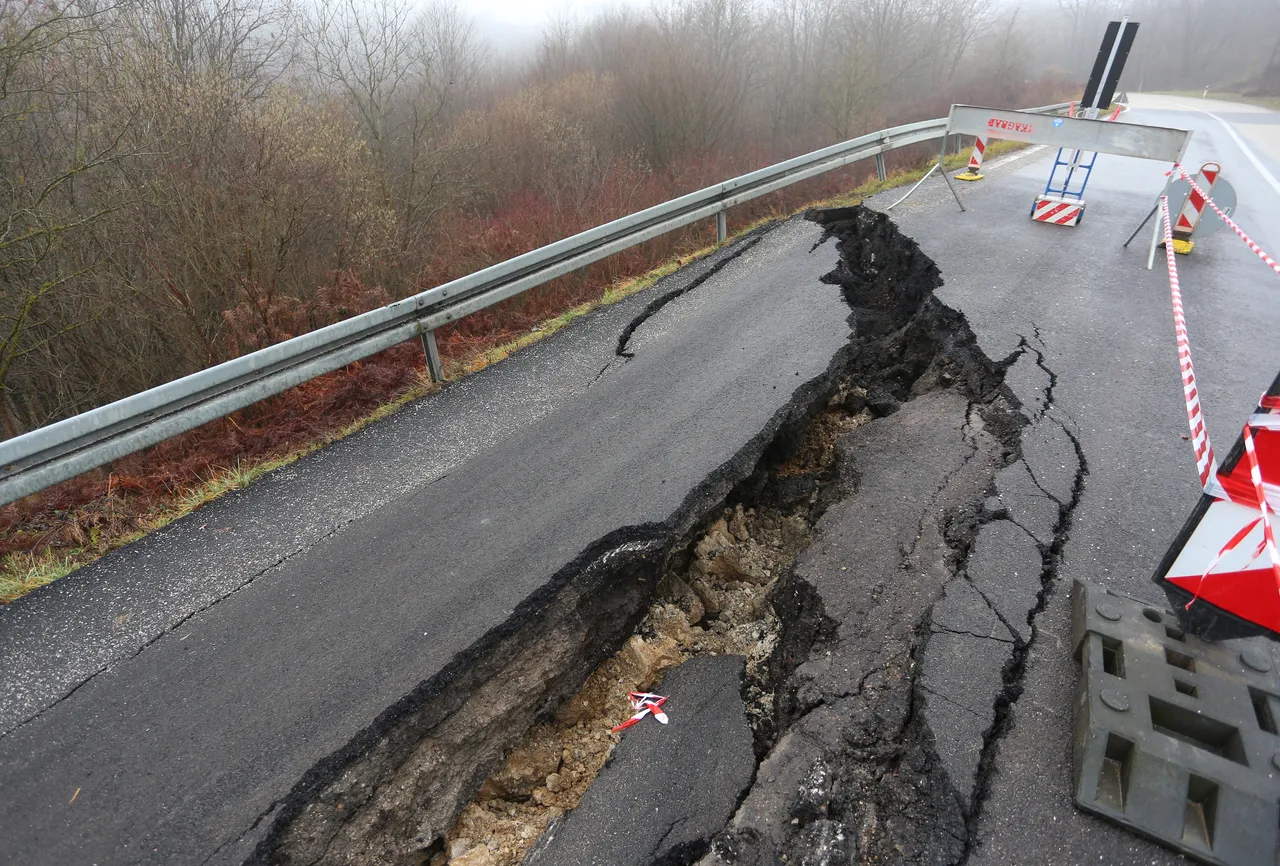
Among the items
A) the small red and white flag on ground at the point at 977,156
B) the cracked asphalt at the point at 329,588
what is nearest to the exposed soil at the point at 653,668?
the cracked asphalt at the point at 329,588

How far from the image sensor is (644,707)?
3602 mm

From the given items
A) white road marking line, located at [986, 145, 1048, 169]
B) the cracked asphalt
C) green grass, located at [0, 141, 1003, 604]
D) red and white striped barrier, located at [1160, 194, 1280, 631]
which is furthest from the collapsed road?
white road marking line, located at [986, 145, 1048, 169]

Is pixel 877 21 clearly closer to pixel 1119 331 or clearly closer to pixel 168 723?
pixel 1119 331

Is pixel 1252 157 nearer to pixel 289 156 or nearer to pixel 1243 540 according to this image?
pixel 1243 540

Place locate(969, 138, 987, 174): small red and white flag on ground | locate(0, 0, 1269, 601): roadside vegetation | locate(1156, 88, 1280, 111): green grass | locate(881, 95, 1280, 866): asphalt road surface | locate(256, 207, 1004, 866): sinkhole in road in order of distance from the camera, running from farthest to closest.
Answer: locate(1156, 88, 1280, 111): green grass
locate(969, 138, 987, 174): small red and white flag on ground
locate(0, 0, 1269, 601): roadside vegetation
locate(256, 207, 1004, 866): sinkhole in road
locate(881, 95, 1280, 866): asphalt road surface

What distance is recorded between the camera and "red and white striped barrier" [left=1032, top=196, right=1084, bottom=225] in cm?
862

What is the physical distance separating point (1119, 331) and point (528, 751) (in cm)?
618

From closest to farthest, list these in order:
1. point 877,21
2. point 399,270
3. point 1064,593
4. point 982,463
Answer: point 1064,593, point 982,463, point 399,270, point 877,21

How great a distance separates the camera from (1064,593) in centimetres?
342

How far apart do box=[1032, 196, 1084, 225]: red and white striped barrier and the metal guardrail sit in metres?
4.44

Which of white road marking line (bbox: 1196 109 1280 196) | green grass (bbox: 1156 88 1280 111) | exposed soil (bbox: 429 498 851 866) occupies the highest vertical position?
exposed soil (bbox: 429 498 851 866)

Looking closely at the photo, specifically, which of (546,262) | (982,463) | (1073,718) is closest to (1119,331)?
(982,463)

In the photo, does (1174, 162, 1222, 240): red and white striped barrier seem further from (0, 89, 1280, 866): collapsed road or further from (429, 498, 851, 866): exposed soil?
(429, 498, 851, 866): exposed soil

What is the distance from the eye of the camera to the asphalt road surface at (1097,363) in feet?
8.52
